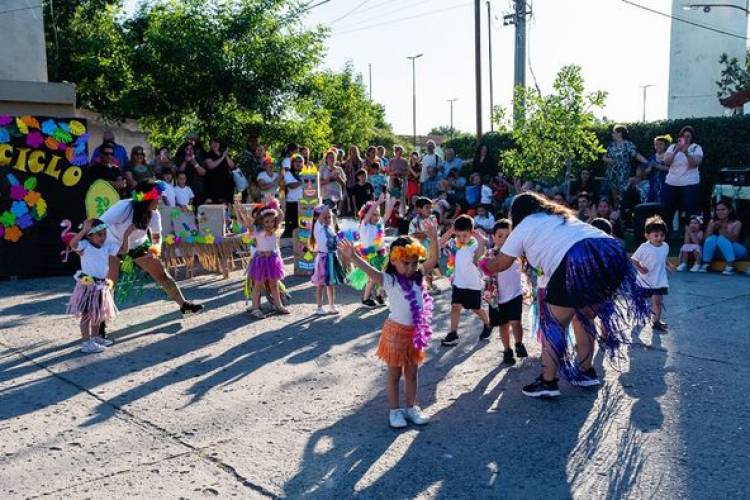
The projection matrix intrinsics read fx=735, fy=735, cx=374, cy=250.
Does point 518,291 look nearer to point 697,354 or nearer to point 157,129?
point 697,354

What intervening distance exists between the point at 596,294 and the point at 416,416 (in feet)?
4.94

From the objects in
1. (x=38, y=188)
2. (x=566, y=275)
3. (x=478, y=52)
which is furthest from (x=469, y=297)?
(x=478, y=52)

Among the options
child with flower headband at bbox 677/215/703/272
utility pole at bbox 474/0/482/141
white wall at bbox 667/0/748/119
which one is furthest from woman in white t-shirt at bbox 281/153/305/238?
white wall at bbox 667/0/748/119

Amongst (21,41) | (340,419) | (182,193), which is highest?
(21,41)

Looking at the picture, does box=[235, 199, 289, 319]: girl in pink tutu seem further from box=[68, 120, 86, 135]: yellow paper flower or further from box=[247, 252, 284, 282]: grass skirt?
box=[68, 120, 86, 135]: yellow paper flower

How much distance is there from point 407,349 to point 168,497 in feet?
5.82

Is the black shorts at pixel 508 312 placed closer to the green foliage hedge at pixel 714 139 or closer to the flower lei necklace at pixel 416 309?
the flower lei necklace at pixel 416 309

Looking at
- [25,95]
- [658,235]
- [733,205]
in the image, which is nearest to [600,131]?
[733,205]

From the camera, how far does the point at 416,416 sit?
4.88m

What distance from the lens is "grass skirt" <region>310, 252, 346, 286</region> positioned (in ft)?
27.3

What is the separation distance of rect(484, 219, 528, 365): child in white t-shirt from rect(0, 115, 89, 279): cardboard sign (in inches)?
276

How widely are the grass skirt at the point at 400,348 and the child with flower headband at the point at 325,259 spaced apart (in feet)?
11.3

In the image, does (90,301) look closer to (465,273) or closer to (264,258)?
(264,258)

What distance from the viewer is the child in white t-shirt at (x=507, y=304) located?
6.32 metres
